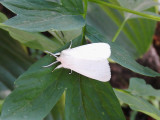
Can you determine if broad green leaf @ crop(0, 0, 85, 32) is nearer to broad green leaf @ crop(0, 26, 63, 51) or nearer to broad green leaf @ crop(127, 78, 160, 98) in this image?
broad green leaf @ crop(0, 26, 63, 51)

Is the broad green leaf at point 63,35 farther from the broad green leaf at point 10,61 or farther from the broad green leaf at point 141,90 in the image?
the broad green leaf at point 10,61

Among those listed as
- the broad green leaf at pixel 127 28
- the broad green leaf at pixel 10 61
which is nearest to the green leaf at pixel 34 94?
the broad green leaf at pixel 10 61

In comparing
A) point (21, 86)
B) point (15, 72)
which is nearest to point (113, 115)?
point (21, 86)

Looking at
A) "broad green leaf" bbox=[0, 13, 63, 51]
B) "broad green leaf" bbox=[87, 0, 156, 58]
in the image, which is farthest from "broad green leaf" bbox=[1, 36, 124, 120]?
"broad green leaf" bbox=[87, 0, 156, 58]

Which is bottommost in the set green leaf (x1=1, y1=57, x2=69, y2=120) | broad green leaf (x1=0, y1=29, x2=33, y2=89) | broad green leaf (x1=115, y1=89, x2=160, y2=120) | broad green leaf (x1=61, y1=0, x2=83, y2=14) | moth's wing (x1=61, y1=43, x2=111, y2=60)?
broad green leaf (x1=0, y1=29, x2=33, y2=89)

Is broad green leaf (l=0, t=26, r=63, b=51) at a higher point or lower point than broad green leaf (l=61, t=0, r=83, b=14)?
lower

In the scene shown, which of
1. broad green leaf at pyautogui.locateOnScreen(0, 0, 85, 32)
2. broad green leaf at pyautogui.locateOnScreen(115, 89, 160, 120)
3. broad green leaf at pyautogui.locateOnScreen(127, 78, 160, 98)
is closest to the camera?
broad green leaf at pyautogui.locateOnScreen(0, 0, 85, 32)

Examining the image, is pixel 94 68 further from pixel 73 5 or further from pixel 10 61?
pixel 10 61
